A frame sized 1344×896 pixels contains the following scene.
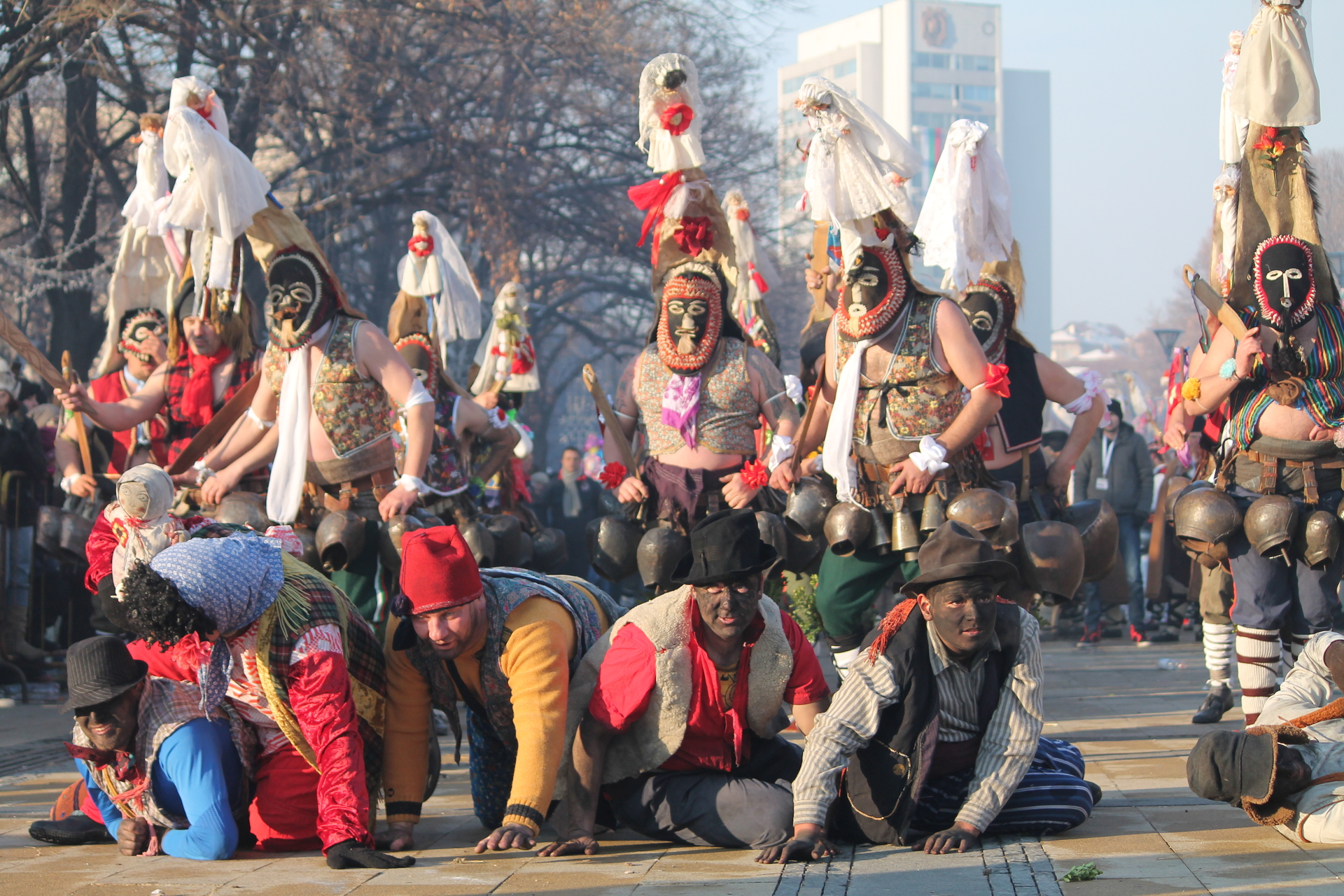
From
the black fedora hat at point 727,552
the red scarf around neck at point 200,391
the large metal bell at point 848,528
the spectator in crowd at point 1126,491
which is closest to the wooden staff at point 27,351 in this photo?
the red scarf around neck at point 200,391

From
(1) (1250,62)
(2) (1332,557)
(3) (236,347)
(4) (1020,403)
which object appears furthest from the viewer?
(3) (236,347)

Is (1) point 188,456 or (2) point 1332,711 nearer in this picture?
(2) point 1332,711

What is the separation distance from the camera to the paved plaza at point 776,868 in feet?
12.7

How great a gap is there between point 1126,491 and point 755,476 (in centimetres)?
647

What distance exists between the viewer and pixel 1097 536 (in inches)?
264

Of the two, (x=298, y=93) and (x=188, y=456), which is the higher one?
(x=298, y=93)

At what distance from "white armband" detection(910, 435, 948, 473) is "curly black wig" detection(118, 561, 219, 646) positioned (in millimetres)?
2984

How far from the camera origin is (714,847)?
15.1 ft

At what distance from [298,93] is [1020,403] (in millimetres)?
10410

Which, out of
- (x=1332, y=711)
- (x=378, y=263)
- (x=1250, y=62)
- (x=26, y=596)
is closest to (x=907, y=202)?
(x=1250, y=62)

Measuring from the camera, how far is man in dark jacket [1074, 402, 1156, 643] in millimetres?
12320

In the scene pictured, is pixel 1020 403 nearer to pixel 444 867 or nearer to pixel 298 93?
pixel 444 867

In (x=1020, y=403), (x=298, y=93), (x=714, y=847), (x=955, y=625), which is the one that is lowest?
(x=714, y=847)

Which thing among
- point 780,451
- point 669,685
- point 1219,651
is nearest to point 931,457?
point 780,451
